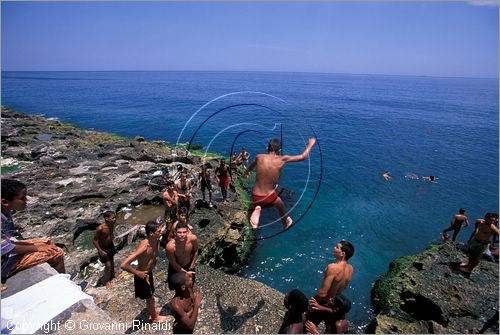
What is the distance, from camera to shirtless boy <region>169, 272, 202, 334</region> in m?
5.55

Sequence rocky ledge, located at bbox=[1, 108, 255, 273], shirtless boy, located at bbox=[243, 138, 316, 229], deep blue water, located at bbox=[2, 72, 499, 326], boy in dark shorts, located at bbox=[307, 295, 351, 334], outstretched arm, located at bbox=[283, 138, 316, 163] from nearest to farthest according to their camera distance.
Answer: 1. boy in dark shorts, located at bbox=[307, 295, 351, 334]
2. outstretched arm, located at bbox=[283, 138, 316, 163]
3. shirtless boy, located at bbox=[243, 138, 316, 229]
4. rocky ledge, located at bbox=[1, 108, 255, 273]
5. deep blue water, located at bbox=[2, 72, 499, 326]

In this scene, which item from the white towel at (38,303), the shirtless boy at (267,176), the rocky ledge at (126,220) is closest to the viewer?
the white towel at (38,303)

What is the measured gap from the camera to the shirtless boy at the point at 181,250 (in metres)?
6.85

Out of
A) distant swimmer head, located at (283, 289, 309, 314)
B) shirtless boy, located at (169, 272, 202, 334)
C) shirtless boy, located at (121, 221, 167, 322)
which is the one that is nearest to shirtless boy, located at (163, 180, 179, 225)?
shirtless boy, located at (121, 221, 167, 322)

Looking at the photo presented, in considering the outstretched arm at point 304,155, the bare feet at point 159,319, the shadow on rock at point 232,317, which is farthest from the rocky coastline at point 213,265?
the outstretched arm at point 304,155

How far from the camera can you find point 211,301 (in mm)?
8781

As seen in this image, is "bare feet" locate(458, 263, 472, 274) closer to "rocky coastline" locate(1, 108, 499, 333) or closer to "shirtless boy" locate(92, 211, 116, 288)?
"rocky coastline" locate(1, 108, 499, 333)

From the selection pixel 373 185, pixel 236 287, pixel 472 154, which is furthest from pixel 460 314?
pixel 472 154

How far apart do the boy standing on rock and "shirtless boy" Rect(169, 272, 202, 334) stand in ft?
11.1

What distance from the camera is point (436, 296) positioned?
33.1 ft

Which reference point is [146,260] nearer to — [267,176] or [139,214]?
[267,176]

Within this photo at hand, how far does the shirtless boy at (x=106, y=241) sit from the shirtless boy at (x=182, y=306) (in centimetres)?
400

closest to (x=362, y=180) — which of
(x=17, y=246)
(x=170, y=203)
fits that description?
(x=170, y=203)

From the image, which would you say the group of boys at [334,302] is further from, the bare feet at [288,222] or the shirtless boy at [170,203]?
the shirtless boy at [170,203]
